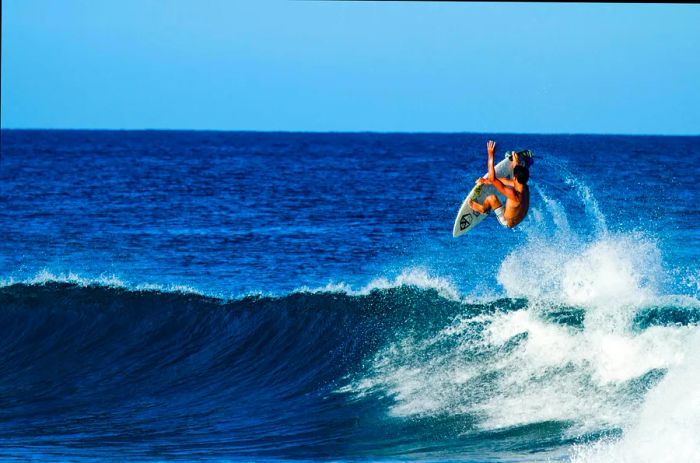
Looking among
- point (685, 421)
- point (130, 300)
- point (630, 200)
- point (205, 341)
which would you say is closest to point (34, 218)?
point (130, 300)

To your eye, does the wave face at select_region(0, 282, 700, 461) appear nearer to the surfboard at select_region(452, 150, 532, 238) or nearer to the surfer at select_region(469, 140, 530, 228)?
the surfboard at select_region(452, 150, 532, 238)

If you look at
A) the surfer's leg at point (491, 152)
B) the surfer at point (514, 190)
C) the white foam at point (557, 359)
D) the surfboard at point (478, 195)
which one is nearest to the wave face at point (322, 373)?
the white foam at point (557, 359)

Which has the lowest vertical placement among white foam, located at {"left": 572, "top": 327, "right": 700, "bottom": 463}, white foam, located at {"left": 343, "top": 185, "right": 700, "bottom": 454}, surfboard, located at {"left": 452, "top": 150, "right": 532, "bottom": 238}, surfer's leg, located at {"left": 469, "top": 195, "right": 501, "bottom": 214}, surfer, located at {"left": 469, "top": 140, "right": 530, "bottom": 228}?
white foam, located at {"left": 572, "top": 327, "right": 700, "bottom": 463}

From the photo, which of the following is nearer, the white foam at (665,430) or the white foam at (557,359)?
the white foam at (665,430)

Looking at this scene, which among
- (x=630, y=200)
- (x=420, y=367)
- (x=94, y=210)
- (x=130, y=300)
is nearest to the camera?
(x=420, y=367)

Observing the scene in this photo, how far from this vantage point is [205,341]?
14.5 metres

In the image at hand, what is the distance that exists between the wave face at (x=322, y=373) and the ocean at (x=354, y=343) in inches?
1.4

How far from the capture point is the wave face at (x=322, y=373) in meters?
10.2

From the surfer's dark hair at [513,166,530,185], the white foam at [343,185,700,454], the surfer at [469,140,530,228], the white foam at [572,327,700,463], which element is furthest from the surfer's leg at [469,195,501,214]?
the white foam at [572,327,700,463]

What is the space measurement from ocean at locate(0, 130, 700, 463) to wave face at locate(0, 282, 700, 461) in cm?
4

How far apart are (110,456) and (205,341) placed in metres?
4.91

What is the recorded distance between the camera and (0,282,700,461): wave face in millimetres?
10219

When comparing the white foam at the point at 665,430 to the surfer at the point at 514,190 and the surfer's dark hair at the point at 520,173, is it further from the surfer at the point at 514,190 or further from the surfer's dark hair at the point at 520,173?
the surfer's dark hair at the point at 520,173

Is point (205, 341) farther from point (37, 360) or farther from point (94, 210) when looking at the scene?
point (94, 210)
